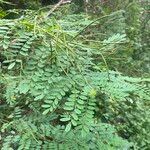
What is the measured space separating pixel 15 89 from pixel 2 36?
178mm

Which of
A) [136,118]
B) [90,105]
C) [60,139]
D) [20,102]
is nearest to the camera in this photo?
[90,105]

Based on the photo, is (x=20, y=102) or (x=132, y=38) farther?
(x=132, y=38)

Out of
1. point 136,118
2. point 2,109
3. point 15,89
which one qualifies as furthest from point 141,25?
point 15,89

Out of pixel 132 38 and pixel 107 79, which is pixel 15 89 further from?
pixel 132 38

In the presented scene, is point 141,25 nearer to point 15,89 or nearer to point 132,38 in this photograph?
point 132,38

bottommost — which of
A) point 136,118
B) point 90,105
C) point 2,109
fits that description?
point 136,118

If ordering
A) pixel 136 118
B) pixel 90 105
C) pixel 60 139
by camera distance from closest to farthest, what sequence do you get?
pixel 90 105, pixel 60 139, pixel 136 118

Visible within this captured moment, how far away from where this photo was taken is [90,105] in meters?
1.36

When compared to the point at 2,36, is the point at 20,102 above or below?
below

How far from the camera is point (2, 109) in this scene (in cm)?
189

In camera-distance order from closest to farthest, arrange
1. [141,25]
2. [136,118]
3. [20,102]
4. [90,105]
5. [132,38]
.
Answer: [90,105], [20,102], [136,118], [132,38], [141,25]

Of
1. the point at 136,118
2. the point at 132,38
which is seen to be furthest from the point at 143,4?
the point at 136,118

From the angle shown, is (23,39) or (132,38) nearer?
(23,39)

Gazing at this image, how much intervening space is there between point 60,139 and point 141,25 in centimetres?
427
